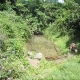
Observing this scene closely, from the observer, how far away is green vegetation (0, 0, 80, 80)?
7.74 m

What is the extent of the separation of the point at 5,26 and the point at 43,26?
743 centimetres

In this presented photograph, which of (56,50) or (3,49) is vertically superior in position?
(3,49)

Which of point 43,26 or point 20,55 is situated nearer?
point 20,55

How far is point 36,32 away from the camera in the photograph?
18094 millimetres

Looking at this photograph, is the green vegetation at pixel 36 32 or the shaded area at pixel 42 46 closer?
the green vegetation at pixel 36 32

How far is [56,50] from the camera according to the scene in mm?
13188

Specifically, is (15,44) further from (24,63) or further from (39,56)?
(39,56)

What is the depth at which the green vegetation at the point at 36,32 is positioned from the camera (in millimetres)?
7741

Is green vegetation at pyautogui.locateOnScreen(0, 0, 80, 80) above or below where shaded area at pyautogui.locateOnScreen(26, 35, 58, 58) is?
above

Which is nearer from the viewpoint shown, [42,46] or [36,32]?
[42,46]

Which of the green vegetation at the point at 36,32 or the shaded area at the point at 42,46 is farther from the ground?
the green vegetation at the point at 36,32

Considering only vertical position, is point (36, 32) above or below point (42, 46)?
below

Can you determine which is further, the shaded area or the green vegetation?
the shaded area

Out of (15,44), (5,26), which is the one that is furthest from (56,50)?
(15,44)
